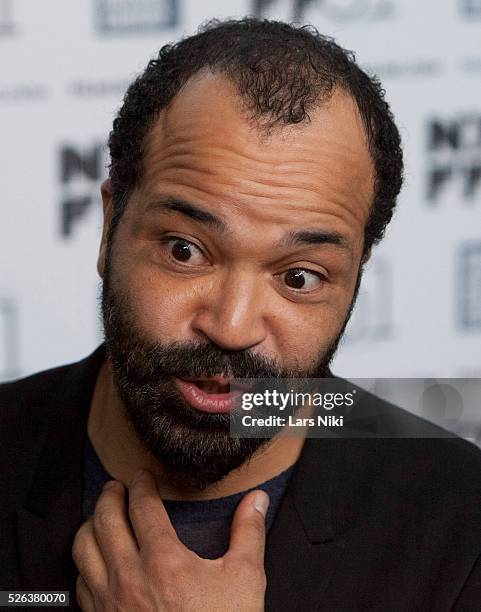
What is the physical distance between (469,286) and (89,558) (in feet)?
4.79

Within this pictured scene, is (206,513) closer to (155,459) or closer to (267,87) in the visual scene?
(155,459)

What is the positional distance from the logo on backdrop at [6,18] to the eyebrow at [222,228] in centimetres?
122

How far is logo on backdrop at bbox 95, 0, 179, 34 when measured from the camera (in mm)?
2357

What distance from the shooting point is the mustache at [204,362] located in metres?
1.27

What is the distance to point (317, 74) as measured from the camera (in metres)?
1.35

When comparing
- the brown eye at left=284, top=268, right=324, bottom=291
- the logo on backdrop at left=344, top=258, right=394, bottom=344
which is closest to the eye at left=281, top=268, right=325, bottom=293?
the brown eye at left=284, top=268, right=324, bottom=291

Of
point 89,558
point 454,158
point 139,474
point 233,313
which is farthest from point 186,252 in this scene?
point 454,158

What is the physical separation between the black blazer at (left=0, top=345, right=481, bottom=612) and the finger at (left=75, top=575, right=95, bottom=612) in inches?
2.3

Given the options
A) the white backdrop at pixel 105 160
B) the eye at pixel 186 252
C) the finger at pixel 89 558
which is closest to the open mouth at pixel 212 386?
the eye at pixel 186 252

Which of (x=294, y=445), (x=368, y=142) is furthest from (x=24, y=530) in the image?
(x=368, y=142)

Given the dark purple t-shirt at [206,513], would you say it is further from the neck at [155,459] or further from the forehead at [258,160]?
the forehead at [258,160]

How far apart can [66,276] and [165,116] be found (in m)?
1.08

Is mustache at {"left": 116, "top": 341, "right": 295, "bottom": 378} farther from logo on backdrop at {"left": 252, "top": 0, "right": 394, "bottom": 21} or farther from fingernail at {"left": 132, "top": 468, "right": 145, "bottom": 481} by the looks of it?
logo on backdrop at {"left": 252, "top": 0, "right": 394, "bottom": 21}

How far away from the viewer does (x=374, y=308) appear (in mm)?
2449
